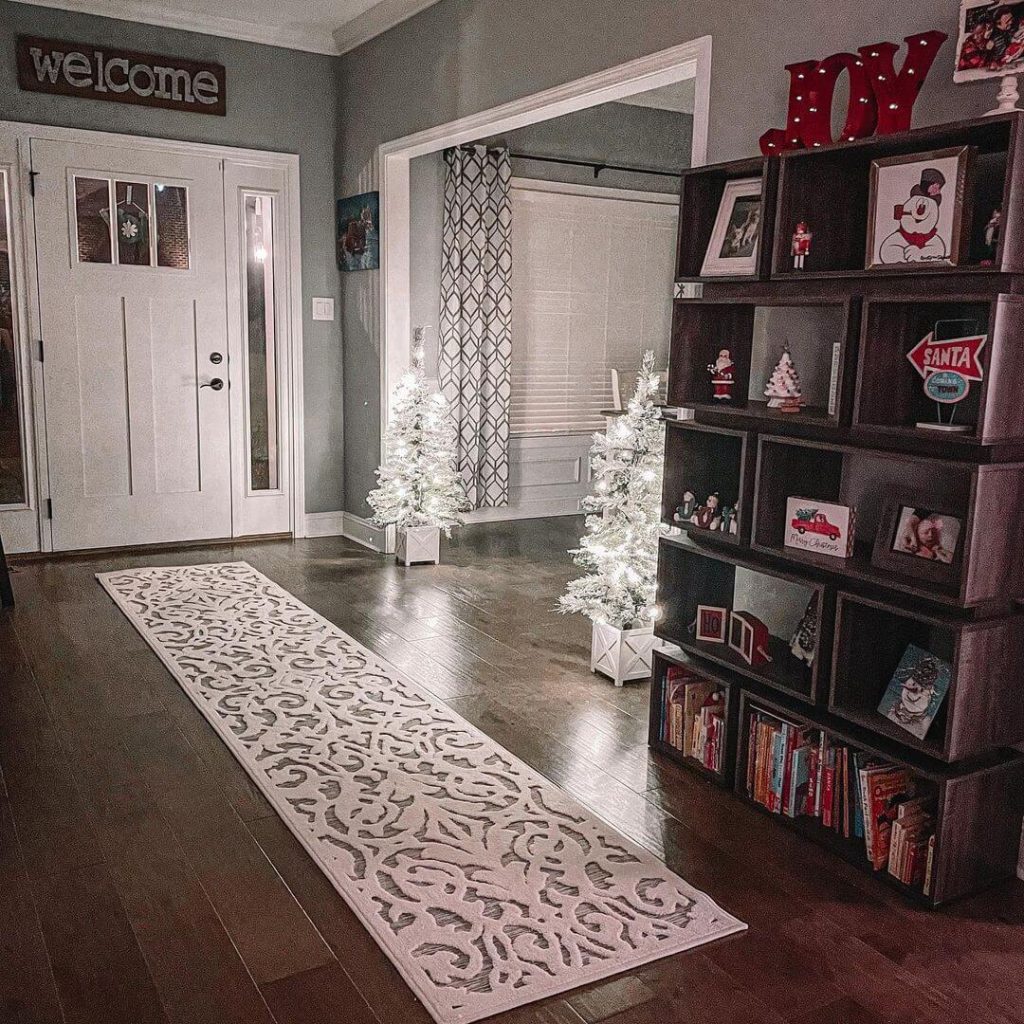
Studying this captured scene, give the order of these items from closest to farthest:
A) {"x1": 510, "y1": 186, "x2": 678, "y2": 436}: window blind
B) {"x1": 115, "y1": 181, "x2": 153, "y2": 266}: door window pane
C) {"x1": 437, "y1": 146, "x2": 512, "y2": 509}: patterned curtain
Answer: {"x1": 115, "y1": 181, "x2": 153, "y2": 266}: door window pane, {"x1": 437, "y1": 146, "x2": 512, "y2": 509}: patterned curtain, {"x1": 510, "y1": 186, "x2": 678, "y2": 436}: window blind

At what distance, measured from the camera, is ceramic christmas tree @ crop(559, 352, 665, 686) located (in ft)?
13.1

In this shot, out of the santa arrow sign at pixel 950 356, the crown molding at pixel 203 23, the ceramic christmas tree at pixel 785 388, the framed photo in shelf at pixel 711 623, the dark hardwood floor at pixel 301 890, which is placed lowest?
the dark hardwood floor at pixel 301 890

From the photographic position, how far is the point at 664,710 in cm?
340

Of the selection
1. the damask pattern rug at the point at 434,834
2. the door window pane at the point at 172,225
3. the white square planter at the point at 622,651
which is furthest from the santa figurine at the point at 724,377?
the door window pane at the point at 172,225

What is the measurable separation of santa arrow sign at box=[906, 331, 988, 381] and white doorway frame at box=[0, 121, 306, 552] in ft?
14.4

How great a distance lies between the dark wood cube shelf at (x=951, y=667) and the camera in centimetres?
247

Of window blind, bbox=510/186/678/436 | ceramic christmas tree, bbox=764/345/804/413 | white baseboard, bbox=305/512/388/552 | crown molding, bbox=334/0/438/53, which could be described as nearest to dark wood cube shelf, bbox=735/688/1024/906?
ceramic christmas tree, bbox=764/345/804/413

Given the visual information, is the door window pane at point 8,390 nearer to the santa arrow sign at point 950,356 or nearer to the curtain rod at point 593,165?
the curtain rod at point 593,165

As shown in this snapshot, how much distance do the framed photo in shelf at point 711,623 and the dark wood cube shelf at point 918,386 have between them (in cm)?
75

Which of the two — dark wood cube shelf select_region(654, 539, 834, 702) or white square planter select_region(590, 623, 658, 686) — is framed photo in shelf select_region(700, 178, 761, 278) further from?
white square planter select_region(590, 623, 658, 686)

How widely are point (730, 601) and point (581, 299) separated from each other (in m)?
4.27

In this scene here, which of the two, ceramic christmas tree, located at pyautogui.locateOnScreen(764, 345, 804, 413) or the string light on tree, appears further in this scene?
the string light on tree

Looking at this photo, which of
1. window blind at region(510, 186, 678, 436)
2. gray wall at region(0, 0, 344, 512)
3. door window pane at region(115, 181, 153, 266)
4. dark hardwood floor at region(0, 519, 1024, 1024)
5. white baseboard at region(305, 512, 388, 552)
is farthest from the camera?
window blind at region(510, 186, 678, 436)

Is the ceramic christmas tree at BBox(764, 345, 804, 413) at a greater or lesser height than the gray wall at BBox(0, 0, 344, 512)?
lesser
